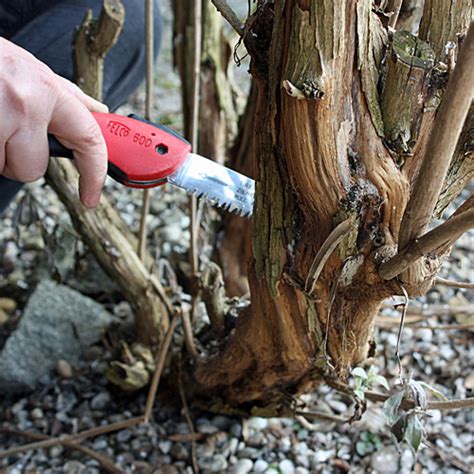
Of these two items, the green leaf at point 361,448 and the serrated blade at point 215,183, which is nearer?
the serrated blade at point 215,183

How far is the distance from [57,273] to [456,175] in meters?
0.67

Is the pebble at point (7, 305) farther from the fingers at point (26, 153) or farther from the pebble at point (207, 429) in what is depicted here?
the fingers at point (26, 153)

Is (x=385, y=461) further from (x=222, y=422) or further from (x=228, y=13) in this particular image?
(x=228, y=13)

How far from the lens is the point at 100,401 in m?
1.09

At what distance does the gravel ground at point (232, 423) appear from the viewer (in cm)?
99

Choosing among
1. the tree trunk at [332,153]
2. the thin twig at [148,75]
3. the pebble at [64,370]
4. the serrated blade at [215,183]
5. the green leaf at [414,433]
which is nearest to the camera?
the tree trunk at [332,153]

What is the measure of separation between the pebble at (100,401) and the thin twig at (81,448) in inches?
3.4

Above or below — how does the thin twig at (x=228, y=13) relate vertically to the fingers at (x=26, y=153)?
above

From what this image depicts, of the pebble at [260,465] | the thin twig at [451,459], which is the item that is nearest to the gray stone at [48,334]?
the pebble at [260,465]

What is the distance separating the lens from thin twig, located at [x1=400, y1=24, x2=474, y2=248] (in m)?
0.49

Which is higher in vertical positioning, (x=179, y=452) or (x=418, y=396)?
(x=418, y=396)

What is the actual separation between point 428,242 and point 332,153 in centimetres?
12

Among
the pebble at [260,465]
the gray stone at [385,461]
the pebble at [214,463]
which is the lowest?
the pebble at [214,463]

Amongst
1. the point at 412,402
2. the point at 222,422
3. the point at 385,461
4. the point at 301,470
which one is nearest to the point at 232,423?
the point at 222,422
